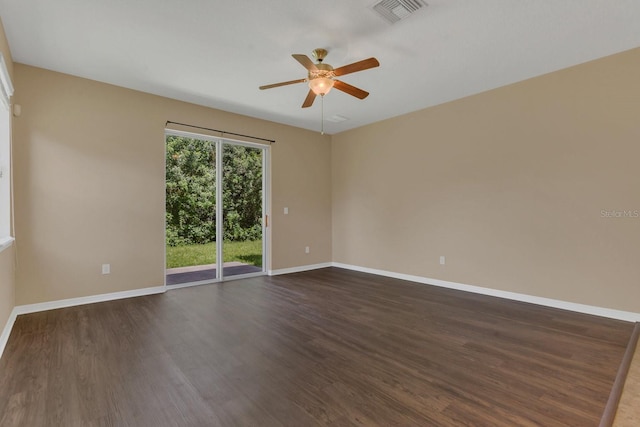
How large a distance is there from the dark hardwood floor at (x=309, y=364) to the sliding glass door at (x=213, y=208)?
1212 mm

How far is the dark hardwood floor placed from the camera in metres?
1.74

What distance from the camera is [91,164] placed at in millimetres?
3861

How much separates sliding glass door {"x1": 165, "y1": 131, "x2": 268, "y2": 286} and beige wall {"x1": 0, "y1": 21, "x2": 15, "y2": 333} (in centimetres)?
168

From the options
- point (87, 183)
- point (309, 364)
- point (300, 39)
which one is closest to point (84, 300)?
point (87, 183)

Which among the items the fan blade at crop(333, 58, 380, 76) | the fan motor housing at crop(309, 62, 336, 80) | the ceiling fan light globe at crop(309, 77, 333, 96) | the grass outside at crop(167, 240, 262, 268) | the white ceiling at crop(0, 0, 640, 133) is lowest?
the grass outside at crop(167, 240, 262, 268)

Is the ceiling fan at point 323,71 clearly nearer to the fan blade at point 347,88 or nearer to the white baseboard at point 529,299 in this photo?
the fan blade at point 347,88

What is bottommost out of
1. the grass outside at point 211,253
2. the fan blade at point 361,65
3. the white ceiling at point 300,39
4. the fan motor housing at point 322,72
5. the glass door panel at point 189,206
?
the grass outside at point 211,253

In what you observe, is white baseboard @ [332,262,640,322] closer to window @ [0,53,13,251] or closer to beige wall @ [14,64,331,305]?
beige wall @ [14,64,331,305]

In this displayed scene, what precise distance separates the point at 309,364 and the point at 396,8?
9.51 ft

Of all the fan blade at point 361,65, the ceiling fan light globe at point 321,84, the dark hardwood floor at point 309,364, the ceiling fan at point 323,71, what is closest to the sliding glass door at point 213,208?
the dark hardwood floor at point 309,364

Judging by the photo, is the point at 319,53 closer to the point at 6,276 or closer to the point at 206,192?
the point at 206,192

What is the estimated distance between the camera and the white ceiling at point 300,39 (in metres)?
2.50

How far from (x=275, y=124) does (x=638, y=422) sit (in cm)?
557

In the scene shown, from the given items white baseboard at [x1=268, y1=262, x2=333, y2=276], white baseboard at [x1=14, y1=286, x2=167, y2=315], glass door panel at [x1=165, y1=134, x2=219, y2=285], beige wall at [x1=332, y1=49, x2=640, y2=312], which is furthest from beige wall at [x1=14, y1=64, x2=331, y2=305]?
beige wall at [x1=332, y1=49, x2=640, y2=312]
